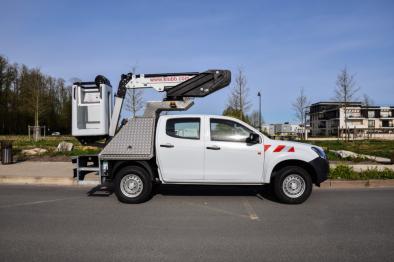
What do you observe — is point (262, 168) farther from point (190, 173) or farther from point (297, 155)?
point (190, 173)

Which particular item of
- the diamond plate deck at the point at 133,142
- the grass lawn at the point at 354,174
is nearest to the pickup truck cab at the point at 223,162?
the diamond plate deck at the point at 133,142

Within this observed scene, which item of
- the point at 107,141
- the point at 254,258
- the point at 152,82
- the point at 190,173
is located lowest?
the point at 254,258

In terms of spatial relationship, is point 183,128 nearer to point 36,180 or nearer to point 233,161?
point 233,161

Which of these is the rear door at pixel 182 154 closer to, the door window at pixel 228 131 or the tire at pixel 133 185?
the door window at pixel 228 131

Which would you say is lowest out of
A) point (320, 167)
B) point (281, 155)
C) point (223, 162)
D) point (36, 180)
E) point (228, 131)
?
point (36, 180)

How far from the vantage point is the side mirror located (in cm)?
775

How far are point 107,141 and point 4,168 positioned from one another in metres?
7.02

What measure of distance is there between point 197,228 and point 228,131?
8.57 ft

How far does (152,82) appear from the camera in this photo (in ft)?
28.7

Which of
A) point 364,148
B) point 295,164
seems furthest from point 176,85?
point 364,148

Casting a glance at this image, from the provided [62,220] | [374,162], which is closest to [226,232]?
[62,220]

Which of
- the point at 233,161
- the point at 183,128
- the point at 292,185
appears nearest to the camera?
the point at 233,161

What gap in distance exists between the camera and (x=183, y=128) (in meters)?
8.02

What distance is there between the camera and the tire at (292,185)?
7777 mm
